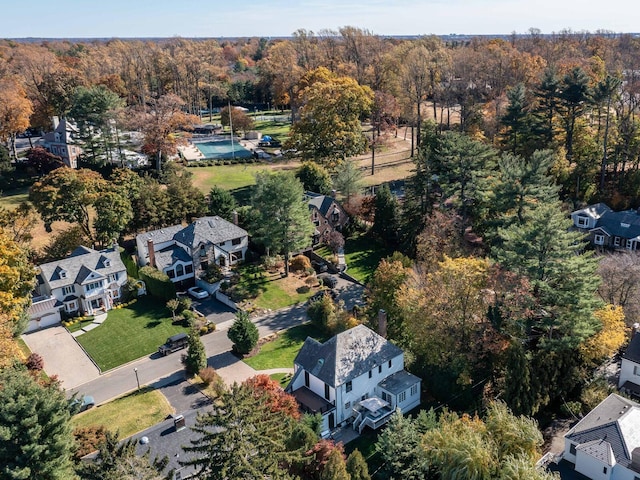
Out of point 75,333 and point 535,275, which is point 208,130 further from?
point 535,275

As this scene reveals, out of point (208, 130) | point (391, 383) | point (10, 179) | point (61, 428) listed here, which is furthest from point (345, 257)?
point (208, 130)

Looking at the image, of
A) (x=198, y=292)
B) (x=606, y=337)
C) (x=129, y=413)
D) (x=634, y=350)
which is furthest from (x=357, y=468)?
(x=198, y=292)

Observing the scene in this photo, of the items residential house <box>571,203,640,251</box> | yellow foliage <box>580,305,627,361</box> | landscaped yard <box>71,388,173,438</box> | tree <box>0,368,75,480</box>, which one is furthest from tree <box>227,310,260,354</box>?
residential house <box>571,203,640,251</box>

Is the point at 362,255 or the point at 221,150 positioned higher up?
the point at 221,150

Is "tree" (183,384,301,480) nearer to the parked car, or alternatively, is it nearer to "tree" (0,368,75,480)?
"tree" (0,368,75,480)

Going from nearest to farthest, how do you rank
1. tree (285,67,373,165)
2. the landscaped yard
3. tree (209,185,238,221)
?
the landscaped yard → tree (209,185,238,221) → tree (285,67,373,165)

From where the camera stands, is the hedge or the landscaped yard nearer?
the landscaped yard

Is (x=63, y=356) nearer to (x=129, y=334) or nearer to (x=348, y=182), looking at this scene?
(x=129, y=334)

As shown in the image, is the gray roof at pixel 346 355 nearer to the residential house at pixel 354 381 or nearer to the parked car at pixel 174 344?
the residential house at pixel 354 381
